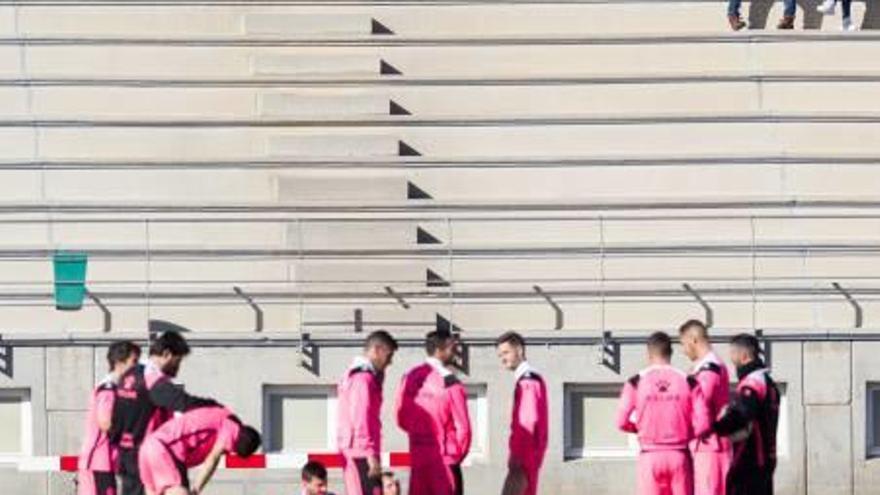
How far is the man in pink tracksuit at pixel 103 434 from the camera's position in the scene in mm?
21812

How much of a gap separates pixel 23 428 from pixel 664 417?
22.1 ft

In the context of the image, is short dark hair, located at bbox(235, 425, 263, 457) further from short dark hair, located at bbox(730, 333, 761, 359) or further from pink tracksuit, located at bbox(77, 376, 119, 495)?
short dark hair, located at bbox(730, 333, 761, 359)

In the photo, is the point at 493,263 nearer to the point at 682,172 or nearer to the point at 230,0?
the point at 682,172

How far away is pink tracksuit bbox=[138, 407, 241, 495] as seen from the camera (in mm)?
20609

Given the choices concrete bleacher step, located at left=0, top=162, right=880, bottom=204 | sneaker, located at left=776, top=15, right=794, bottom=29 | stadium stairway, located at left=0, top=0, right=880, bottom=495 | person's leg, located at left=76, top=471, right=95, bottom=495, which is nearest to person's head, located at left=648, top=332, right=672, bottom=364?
stadium stairway, located at left=0, top=0, right=880, bottom=495

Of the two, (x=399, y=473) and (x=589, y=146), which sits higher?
(x=589, y=146)

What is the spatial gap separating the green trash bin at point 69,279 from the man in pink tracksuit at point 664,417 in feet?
20.7

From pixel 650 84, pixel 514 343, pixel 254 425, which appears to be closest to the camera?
pixel 514 343

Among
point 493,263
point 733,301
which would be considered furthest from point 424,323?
point 733,301

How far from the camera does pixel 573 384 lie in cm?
2681

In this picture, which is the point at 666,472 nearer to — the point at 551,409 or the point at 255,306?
the point at 551,409

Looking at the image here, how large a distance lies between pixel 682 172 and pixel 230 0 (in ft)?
15.7

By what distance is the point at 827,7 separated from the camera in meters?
29.4

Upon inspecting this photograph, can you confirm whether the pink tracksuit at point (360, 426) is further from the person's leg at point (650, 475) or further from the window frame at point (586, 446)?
the window frame at point (586, 446)
